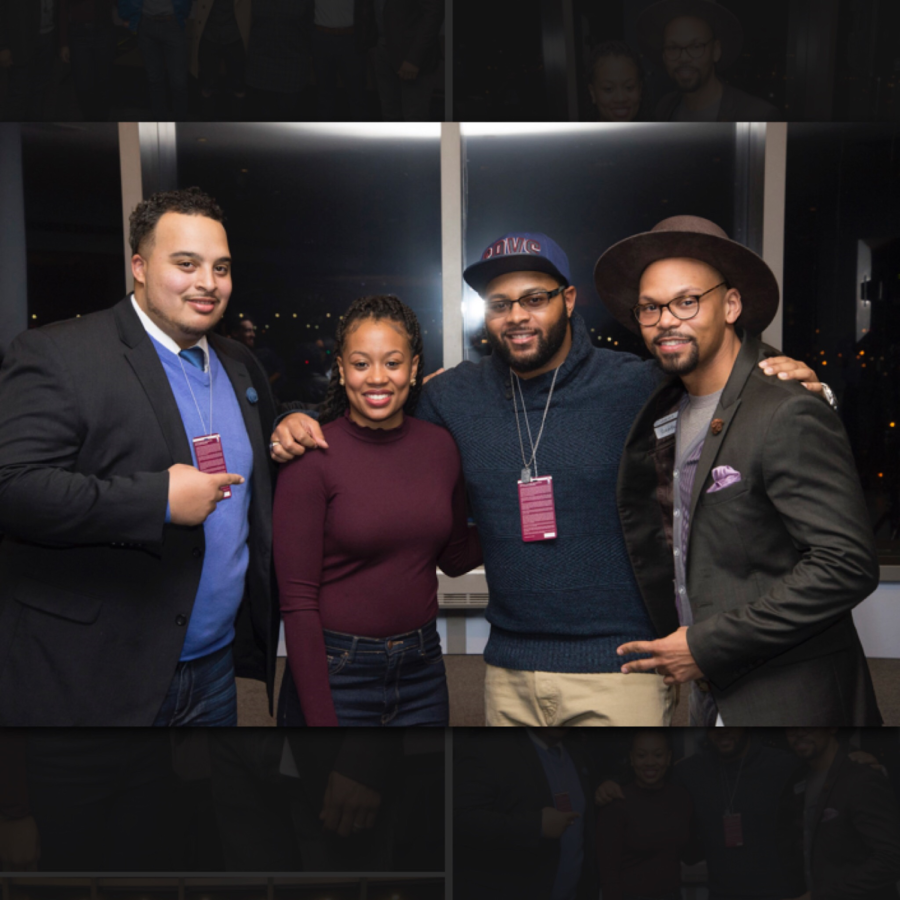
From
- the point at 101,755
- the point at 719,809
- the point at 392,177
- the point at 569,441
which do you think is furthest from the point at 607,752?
the point at 392,177

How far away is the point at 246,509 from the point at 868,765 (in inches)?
58.6

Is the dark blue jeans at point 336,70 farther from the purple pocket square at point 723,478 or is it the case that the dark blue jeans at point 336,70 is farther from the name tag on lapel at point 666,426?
the purple pocket square at point 723,478

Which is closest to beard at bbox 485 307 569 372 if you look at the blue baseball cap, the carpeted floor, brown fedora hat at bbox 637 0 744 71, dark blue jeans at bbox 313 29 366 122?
the blue baseball cap

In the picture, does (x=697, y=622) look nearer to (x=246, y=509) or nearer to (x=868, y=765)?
(x=868, y=765)

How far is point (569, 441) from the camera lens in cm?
197

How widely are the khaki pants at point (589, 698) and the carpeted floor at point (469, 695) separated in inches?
54.4

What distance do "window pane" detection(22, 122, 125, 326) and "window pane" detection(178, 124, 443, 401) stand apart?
43 cm

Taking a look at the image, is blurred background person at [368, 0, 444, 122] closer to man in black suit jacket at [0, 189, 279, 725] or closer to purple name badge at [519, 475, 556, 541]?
man in black suit jacket at [0, 189, 279, 725]

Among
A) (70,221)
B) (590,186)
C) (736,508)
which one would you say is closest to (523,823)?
(736,508)

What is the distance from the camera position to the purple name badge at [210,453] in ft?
6.22

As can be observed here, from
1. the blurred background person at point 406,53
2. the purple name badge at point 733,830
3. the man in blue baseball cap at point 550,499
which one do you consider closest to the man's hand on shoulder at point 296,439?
the man in blue baseball cap at point 550,499

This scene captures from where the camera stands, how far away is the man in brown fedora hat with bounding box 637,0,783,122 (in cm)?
321

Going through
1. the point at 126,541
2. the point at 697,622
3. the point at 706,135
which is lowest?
the point at 697,622

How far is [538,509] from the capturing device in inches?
76.5
